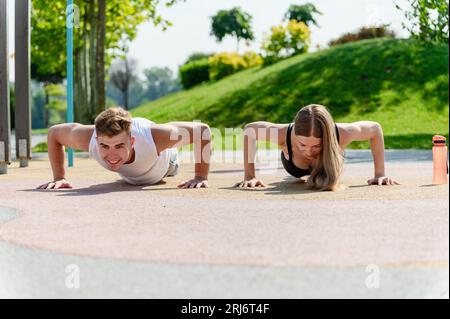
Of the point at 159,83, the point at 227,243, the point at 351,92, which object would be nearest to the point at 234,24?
the point at 351,92

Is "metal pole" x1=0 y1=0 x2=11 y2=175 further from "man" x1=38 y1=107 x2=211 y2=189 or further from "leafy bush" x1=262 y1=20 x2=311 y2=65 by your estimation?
"leafy bush" x1=262 y1=20 x2=311 y2=65

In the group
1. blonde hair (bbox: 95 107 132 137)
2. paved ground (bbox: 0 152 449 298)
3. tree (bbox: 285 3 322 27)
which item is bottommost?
paved ground (bbox: 0 152 449 298)

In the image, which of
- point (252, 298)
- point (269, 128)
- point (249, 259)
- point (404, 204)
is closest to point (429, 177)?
point (269, 128)

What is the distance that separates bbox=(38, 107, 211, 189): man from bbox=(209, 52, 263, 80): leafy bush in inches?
1134

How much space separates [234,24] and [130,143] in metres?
43.4

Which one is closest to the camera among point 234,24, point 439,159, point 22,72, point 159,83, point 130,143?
point 130,143

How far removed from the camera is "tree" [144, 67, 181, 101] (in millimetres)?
111562

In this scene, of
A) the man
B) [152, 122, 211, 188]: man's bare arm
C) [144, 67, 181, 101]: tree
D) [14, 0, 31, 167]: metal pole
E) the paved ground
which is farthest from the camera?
[144, 67, 181, 101]: tree

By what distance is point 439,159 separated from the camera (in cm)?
680

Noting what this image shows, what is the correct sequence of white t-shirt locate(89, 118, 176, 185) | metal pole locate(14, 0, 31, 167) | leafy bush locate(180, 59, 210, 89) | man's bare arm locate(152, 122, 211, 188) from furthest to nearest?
leafy bush locate(180, 59, 210, 89) → metal pole locate(14, 0, 31, 167) → man's bare arm locate(152, 122, 211, 188) → white t-shirt locate(89, 118, 176, 185)

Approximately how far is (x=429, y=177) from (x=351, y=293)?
5.51m

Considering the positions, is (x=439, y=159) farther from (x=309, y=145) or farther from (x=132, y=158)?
(x=132, y=158)

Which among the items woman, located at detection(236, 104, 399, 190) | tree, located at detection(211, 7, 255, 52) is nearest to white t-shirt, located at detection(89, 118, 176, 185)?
woman, located at detection(236, 104, 399, 190)
